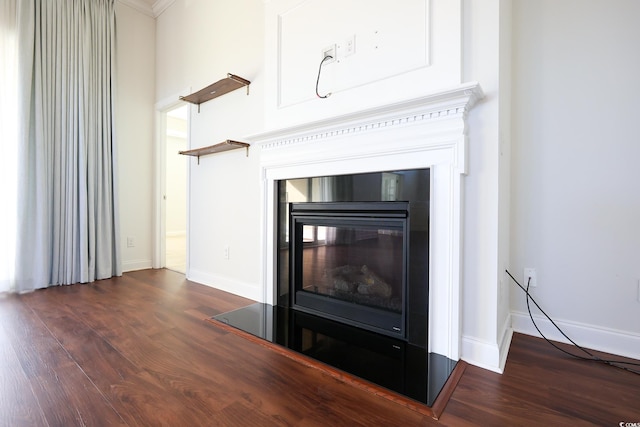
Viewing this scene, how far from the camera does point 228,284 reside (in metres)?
2.79

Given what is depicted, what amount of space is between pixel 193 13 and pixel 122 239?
8.73 feet

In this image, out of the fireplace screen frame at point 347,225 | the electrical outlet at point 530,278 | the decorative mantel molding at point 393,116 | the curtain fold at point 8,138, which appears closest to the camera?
the decorative mantel molding at point 393,116

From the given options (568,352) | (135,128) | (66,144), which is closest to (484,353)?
(568,352)

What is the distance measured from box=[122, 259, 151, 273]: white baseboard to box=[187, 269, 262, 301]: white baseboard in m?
0.91

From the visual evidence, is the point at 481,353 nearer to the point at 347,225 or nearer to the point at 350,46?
the point at 347,225

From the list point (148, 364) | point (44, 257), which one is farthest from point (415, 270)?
point (44, 257)

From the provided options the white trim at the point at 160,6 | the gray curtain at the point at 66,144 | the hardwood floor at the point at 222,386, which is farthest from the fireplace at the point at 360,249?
the white trim at the point at 160,6

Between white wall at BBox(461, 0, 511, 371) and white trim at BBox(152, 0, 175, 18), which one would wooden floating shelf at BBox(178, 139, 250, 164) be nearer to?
white wall at BBox(461, 0, 511, 371)

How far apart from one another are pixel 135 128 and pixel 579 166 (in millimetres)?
4261

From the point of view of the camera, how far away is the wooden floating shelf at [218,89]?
255 cm

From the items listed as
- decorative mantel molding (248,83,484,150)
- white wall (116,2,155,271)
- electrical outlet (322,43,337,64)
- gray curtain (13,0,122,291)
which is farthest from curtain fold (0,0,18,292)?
electrical outlet (322,43,337,64)

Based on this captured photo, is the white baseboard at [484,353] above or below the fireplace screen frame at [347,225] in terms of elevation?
below

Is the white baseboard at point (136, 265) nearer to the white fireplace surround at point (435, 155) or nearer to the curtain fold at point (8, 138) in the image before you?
the curtain fold at point (8, 138)

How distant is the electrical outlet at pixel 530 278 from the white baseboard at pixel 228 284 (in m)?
1.86
